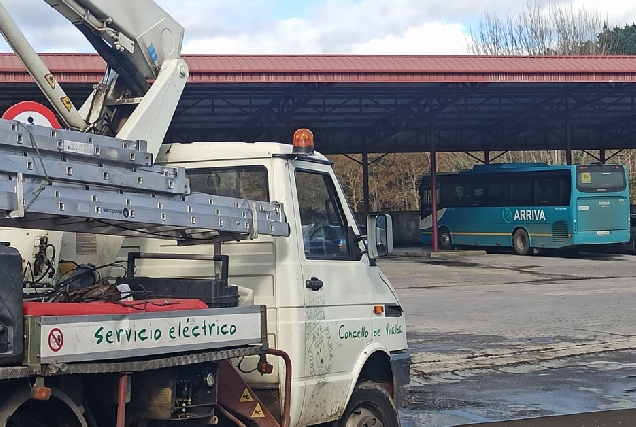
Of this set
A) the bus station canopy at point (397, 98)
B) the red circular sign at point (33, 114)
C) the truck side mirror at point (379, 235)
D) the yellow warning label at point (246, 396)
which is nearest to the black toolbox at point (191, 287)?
the yellow warning label at point (246, 396)

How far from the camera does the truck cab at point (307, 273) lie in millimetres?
6406

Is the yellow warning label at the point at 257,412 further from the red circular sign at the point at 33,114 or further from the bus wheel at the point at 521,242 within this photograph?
the bus wheel at the point at 521,242

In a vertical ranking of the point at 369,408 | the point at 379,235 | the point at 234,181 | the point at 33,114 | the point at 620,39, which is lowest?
the point at 369,408

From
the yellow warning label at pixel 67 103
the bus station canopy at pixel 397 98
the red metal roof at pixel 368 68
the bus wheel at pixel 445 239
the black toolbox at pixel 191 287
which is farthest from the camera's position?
the bus wheel at pixel 445 239

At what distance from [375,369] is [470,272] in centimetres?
2161

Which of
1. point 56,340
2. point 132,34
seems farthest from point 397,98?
point 56,340

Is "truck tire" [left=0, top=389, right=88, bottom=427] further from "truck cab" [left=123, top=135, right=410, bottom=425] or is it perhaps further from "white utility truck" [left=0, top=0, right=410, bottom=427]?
"truck cab" [left=123, top=135, right=410, bottom=425]

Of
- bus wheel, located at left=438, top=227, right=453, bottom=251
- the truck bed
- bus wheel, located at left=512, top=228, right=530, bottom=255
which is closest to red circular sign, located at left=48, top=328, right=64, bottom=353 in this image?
the truck bed

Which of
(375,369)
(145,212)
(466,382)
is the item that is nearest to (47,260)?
(145,212)

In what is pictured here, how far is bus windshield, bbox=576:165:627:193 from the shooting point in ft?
110

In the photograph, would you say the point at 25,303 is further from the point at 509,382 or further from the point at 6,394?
the point at 509,382

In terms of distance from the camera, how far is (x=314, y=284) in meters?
6.58

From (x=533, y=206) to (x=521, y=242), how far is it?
149 cm

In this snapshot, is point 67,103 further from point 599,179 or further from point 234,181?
point 599,179
